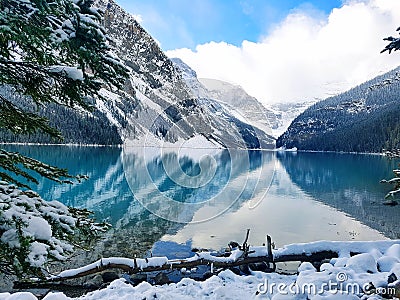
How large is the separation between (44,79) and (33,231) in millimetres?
1869

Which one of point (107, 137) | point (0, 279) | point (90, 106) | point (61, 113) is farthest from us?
point (107, 137)

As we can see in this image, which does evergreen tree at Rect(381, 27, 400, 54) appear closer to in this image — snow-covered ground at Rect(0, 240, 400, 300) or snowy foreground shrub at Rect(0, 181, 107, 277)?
snow-covered ground at Rect(0, 240, 400, 300)

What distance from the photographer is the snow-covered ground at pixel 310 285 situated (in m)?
5.92

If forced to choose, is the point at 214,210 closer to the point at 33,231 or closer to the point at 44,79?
the point at 44,79

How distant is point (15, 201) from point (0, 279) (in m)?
13.7

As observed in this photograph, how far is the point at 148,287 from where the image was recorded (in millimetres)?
8953

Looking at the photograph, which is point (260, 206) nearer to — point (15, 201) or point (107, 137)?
point (15, 201)

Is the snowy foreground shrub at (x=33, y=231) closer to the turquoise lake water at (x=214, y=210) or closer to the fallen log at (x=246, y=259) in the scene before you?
the turquoise lake water at (x=214, y=210)

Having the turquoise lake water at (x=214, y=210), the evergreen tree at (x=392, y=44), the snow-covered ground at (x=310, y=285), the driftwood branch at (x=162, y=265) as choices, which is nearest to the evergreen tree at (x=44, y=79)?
the snow-covered ground at (x=310, y=285)

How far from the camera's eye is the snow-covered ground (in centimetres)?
592

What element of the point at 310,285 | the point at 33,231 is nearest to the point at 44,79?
the point at 33,231

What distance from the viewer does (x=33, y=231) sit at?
11.1 ft

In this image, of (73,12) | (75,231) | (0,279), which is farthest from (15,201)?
(0,279)

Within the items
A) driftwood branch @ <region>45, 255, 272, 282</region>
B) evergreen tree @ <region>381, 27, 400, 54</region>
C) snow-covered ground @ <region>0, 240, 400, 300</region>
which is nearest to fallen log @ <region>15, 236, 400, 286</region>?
driftwood branch @ <region>45, 255, 272, 282</region>
